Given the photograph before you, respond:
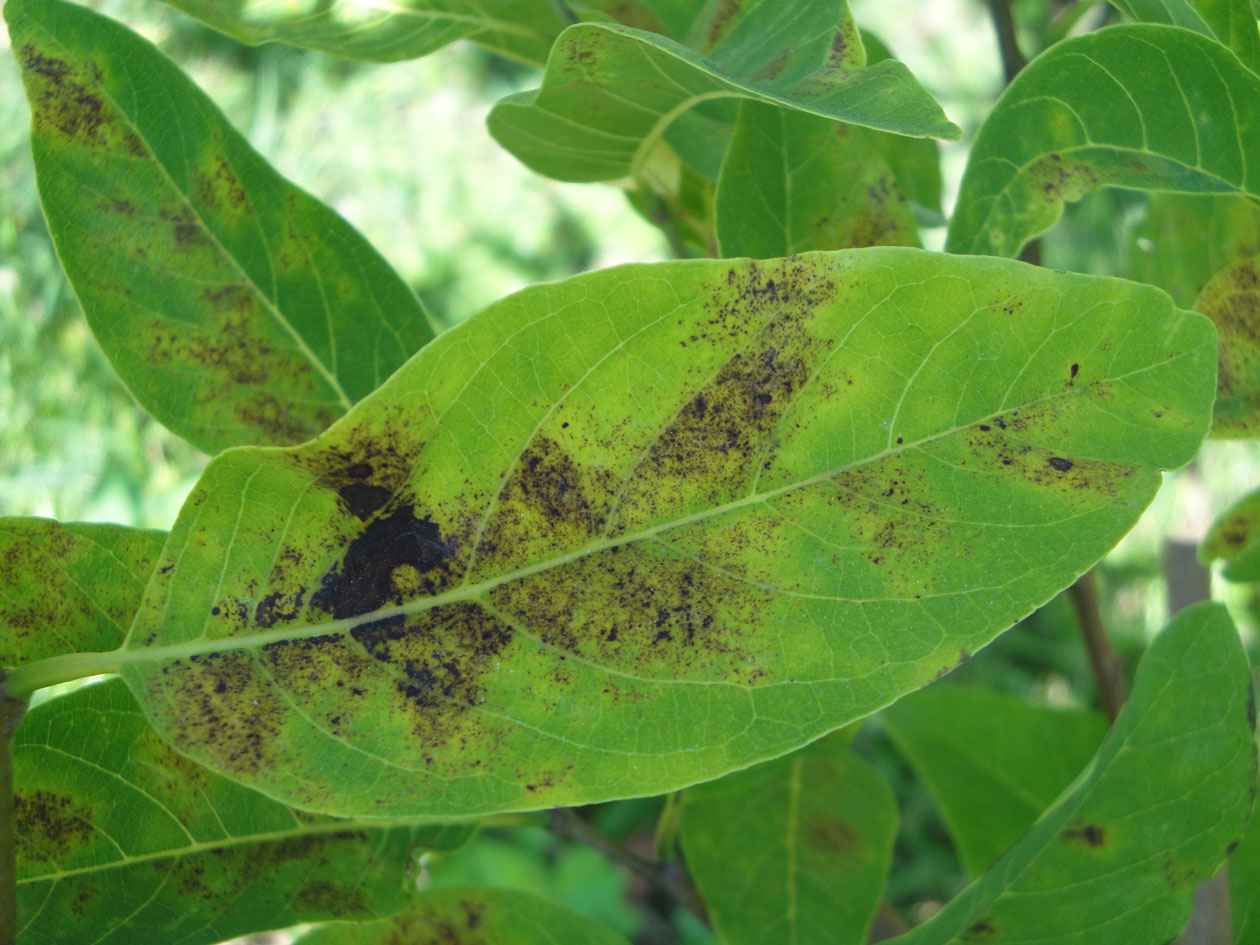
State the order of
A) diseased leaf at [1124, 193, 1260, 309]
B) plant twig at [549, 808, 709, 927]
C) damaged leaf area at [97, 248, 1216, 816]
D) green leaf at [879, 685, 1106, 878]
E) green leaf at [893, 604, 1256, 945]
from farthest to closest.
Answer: green leaf at [879, 685, 1106, 878] → plant twig at [549, 808, 709, 927] → diseased leaf at [1124, 193, 1260, 309] → green leaf at [893, 604, 1256, 945] → damaged leaf area at [97, 248, 1216, 816]

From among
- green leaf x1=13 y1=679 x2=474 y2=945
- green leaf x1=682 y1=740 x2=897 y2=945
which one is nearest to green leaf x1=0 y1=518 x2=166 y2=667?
green leaf x1=13 y1=679 x2=474 y2=945

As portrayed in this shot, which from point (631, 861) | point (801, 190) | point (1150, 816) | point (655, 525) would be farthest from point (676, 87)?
point (631, 861)

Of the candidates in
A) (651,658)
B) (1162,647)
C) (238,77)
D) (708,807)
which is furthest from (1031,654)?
(238,77)

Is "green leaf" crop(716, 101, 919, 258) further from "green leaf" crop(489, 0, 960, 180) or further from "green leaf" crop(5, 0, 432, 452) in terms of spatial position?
"green leaf" crop(5, 0, 432, 452)

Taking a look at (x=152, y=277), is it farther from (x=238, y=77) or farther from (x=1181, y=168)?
(x=238, y=77)

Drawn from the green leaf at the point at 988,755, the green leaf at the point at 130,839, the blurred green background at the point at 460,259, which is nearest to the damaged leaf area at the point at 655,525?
Result: the green leaf at the point at 130,839

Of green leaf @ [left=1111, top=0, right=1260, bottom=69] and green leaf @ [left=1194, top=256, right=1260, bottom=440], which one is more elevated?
green leaf @ [left=1111, top=0, right=1260, bottom=69]

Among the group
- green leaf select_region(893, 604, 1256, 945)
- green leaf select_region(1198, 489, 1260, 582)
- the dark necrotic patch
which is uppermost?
the dark necrotic patch

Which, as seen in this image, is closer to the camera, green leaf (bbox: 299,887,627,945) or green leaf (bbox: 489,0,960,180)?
green leaf (bbox: 489,0,960,180)
